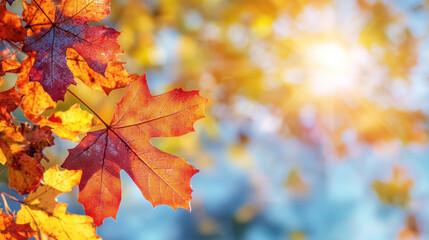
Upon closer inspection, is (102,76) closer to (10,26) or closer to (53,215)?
(10,26)

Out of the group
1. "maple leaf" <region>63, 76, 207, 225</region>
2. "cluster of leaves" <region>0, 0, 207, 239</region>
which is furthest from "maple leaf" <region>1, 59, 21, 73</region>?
"maple leaf" <region>63, 76, 207, 225</region>

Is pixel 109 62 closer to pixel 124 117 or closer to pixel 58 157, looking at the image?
pixel 124 117

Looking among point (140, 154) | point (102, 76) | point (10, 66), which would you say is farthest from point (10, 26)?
point (140, 154)

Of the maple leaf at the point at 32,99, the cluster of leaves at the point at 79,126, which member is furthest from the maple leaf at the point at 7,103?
the maple leaf at the point at 32,99

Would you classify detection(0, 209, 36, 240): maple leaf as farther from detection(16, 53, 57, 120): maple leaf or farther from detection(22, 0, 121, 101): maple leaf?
detection(22, 0, 121, 101): maple leaf

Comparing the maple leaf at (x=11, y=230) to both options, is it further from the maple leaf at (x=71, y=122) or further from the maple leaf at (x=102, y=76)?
the maple leaf at (x=102, y=76)

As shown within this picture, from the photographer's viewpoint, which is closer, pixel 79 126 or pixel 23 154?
pixel 23 154
